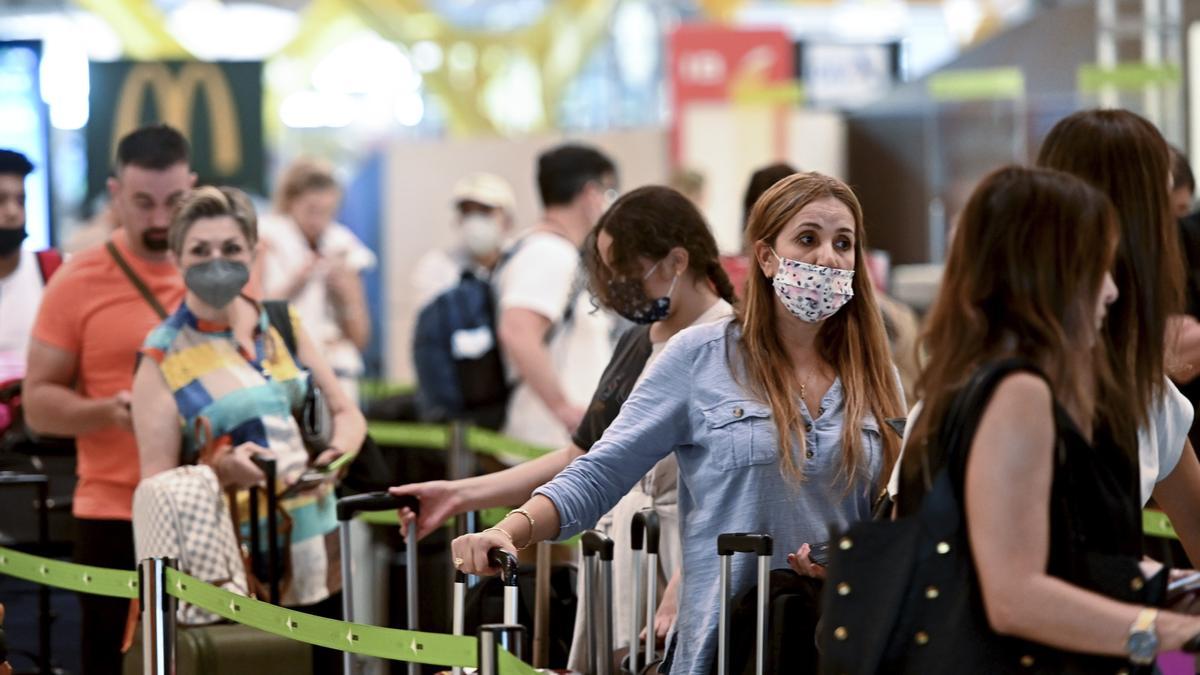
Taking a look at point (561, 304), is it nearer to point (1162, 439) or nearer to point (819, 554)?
point (819, 554)

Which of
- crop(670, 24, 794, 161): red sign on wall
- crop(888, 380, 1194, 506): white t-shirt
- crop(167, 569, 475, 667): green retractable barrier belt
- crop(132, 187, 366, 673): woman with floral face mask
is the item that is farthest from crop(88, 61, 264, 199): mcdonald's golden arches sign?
crop(670, 24, 794, 161): red sign on wall

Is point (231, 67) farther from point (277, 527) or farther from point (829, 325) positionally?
point (829, 325)

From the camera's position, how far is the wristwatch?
2457 mm

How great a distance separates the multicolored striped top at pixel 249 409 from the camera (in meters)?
4.38

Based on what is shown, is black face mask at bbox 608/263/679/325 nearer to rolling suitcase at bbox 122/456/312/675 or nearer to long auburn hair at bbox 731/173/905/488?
long auburn hair at bbox 731/173/905/488

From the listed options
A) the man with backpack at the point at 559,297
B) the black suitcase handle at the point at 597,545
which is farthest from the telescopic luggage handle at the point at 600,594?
the man with backpack at the point at 559,297

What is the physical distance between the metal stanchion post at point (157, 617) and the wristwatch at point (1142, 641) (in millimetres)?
2211

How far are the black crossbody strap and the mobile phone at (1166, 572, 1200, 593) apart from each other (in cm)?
297

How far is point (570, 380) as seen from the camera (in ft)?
21.2

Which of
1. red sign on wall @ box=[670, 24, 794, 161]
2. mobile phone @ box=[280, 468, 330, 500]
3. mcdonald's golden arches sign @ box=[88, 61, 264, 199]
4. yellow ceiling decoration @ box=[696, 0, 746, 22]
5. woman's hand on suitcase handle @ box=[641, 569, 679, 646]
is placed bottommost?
woman's hand on suitcase handle @ box=[641, 569, 679, 646]

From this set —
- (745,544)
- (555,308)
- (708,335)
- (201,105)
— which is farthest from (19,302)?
(745,544)

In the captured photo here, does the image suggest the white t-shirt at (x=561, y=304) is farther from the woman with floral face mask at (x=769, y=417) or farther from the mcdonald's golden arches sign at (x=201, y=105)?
the woman with floral face mask at (x=769, y=417)

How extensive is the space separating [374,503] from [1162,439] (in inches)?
70.5

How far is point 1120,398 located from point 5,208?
3.96m
